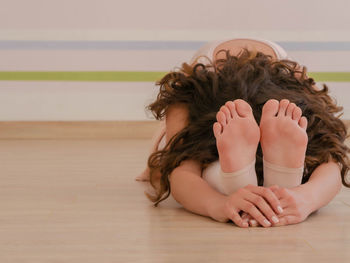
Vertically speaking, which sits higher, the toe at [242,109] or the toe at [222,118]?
the toe at [242,109]

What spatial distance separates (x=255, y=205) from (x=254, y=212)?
1 cm

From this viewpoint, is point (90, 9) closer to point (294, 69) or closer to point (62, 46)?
point (62, 46)

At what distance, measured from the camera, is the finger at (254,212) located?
3.74 ft

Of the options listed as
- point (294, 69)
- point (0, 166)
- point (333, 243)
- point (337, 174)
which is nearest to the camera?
point (333, 243)

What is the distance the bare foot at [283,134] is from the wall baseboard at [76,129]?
2.44 m

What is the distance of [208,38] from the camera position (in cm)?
365

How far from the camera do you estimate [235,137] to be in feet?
3.74

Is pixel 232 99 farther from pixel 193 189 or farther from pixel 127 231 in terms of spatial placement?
pixel 127 231

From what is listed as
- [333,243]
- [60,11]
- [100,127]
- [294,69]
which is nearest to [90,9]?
[60,11]

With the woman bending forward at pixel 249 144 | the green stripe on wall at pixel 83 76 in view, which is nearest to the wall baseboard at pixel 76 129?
the green stripe on wall at pixel 83 76

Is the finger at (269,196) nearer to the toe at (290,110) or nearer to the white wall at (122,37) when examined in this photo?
the toe at (290,110)

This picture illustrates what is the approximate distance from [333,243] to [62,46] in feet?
9.43

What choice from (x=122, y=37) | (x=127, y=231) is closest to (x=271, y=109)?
(x=127, y=231)

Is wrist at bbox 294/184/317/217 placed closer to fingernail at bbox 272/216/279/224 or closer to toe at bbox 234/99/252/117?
fingernail at bbox 272/216/279/224
